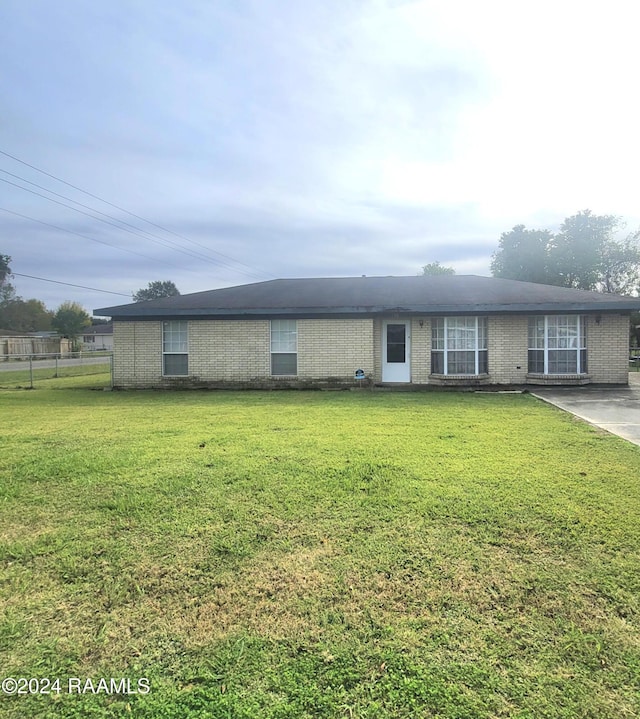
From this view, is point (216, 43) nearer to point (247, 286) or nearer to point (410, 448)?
point (247, 286)

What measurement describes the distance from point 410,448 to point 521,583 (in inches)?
131

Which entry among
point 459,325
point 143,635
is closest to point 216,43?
point 459,325

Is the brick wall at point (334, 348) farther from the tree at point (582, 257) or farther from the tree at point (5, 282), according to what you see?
the tree at point (5, 282)

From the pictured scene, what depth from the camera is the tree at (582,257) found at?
45.7 meters

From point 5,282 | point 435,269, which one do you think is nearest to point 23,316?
point 5,282

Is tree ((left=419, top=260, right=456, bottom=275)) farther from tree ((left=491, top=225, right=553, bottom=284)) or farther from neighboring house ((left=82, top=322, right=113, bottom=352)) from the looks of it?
neighboring house ((left=82, top=322, right=113, bottom=352))

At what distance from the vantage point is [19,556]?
3.26 metres

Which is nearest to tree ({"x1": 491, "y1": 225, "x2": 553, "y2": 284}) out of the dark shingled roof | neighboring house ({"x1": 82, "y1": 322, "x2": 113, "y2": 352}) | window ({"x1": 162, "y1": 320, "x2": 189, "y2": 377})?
the dark shingled roof

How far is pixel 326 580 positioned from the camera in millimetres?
2928

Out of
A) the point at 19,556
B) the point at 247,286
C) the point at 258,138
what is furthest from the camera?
the point at 247,286

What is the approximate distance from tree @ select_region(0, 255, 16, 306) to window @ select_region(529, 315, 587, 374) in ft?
267

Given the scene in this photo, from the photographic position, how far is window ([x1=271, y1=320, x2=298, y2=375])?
46.5 ft

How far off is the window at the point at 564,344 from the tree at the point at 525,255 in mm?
36177

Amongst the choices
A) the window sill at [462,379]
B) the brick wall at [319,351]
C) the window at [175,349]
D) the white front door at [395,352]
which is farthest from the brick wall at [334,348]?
the window at [175,349]
